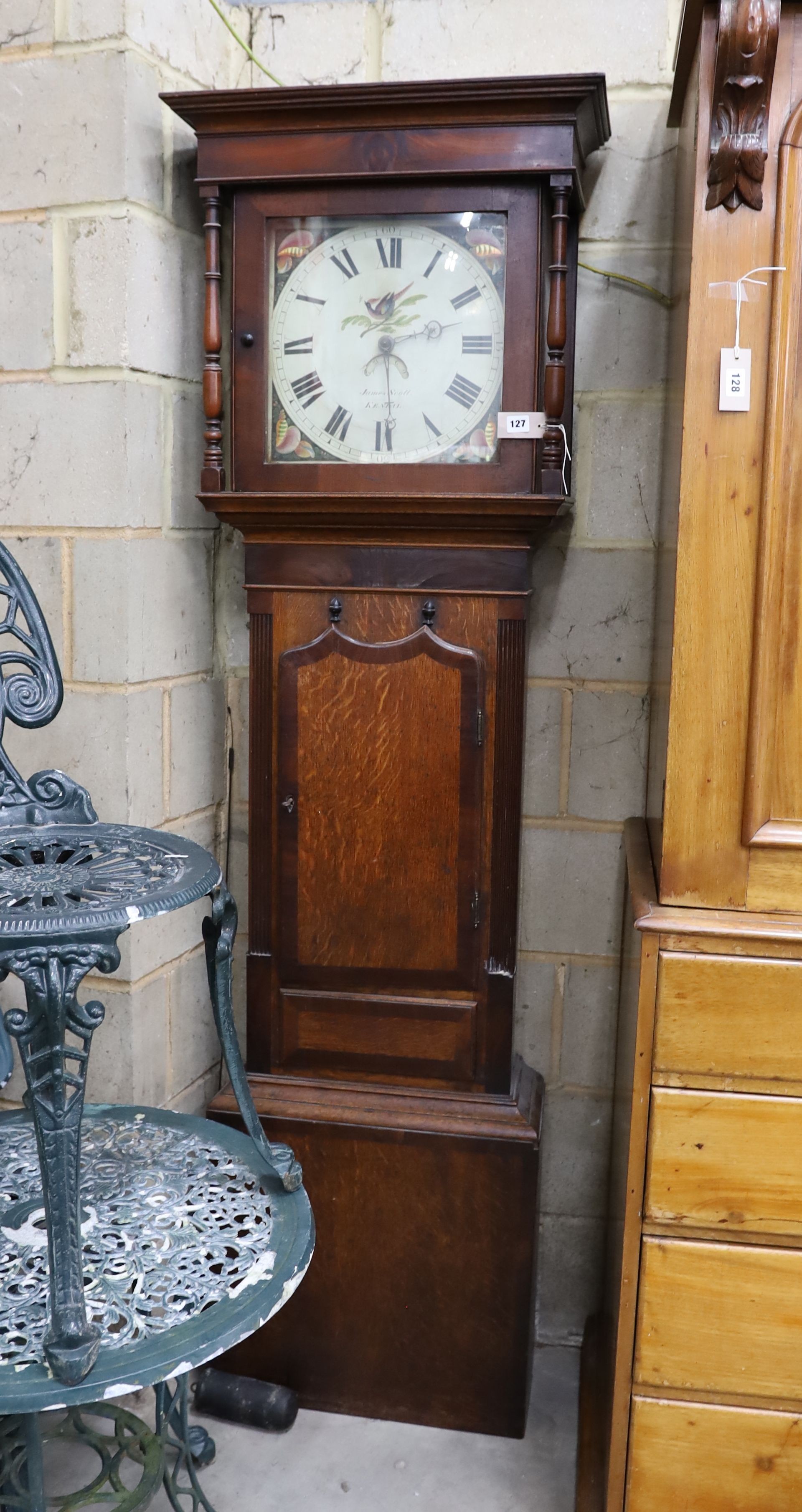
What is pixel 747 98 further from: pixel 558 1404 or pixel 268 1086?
pixel 558 1404

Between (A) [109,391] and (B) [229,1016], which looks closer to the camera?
(B) [229,1016]

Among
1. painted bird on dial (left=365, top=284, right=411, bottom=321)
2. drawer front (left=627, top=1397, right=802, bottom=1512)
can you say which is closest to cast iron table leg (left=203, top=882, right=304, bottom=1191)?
drawer front (left=627, top=1397, right=802, bottom=1512)

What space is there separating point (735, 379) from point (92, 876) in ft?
3.03

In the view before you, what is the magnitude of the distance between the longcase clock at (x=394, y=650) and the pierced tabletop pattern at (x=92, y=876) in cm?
55

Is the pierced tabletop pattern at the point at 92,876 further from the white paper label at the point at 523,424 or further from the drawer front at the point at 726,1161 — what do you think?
the white paper label at the point at 523,424

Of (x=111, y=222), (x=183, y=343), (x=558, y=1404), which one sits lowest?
(x=558, y=1404)

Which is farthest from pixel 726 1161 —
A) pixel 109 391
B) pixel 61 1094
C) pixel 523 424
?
pixel 109 391

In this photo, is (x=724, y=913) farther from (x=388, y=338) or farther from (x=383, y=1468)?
(x=383, y=1468)

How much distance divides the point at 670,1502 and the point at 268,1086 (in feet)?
2.73

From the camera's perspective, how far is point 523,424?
5.97ft

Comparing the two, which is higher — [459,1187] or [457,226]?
[457,226]

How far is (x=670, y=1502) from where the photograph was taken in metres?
1.60

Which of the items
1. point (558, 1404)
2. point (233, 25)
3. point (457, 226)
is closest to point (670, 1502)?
point (558, 1404)

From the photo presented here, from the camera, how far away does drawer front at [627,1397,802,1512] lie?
1562mm
